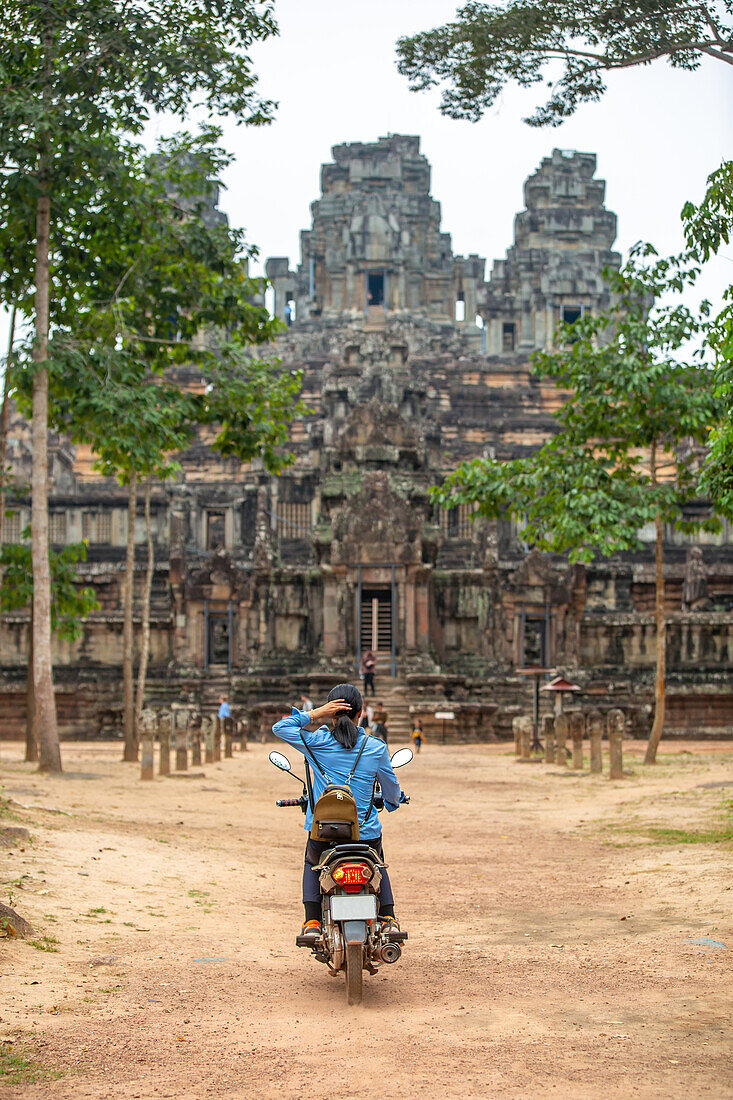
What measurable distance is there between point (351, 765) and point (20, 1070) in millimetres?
2505

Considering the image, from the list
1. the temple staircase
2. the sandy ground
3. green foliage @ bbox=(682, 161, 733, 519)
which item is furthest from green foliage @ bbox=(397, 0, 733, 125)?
the temple staircase

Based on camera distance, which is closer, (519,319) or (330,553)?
(330,553)

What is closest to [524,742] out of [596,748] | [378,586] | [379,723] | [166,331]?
[379,723]

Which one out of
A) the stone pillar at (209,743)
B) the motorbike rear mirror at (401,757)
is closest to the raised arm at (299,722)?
the motorbike rear mirror at (401,757)

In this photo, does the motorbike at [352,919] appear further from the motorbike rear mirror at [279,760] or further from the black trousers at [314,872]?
the motorbike rear mirror at [279,760]

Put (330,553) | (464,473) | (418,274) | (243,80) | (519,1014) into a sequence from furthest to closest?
(418,274)
(330,553)
(464,473)
(243,80)
(519,1014)

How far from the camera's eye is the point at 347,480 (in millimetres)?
36875

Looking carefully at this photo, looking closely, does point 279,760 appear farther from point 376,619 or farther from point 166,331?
point 376,619

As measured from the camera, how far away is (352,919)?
639 centimetres

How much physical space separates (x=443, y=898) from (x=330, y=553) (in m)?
25.0

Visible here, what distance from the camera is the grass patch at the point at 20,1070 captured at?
17.1ft

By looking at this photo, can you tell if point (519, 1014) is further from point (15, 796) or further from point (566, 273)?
point (566, 273)

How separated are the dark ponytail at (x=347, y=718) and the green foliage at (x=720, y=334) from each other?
5525mm

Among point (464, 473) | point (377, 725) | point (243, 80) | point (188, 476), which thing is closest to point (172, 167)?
point (243, 80)
